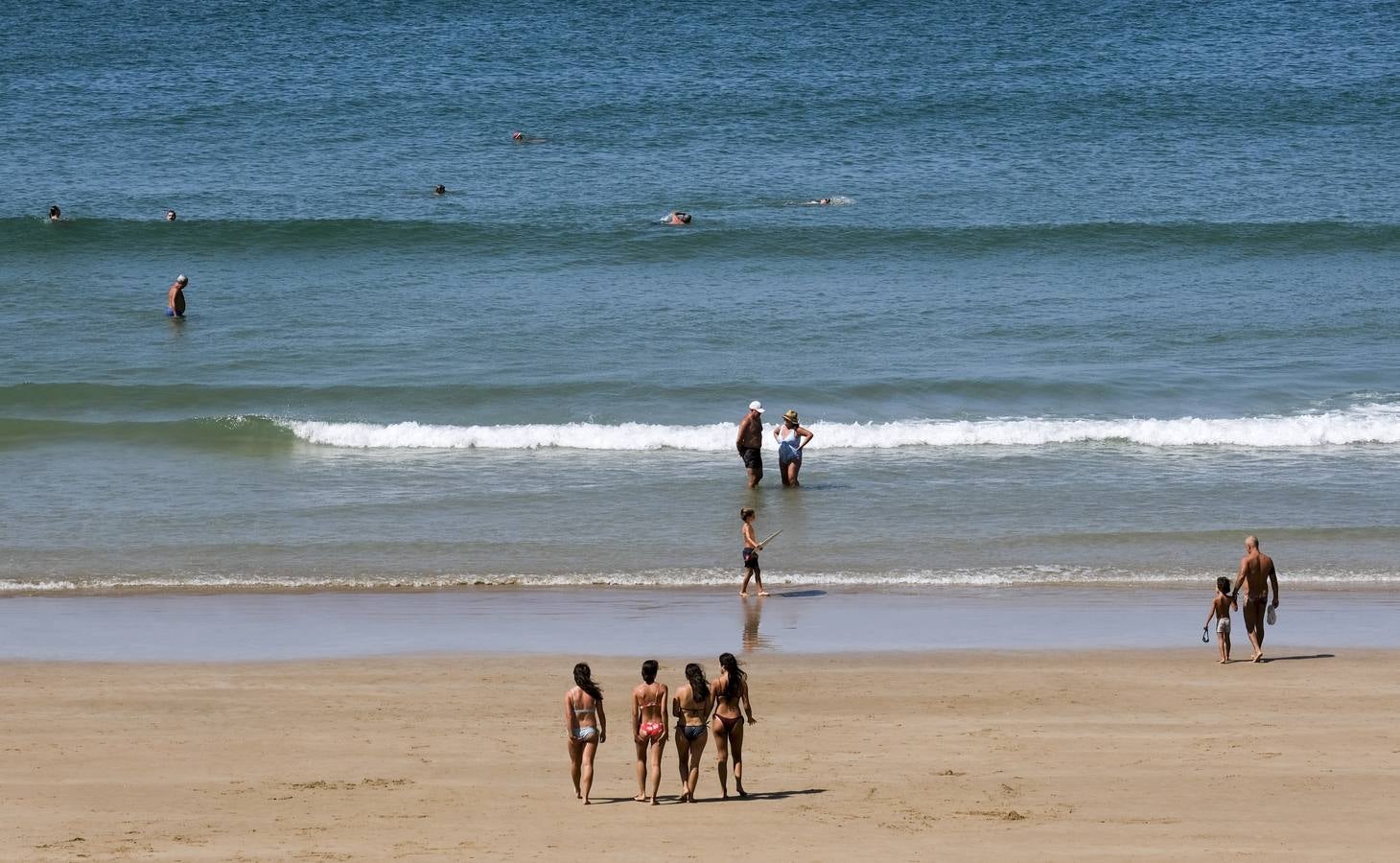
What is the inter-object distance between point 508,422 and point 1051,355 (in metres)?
9.41

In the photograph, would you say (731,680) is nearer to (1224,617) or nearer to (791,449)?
(1224,617)

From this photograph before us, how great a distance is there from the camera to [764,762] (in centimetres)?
1122

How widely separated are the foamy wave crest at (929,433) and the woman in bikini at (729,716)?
11.7 m

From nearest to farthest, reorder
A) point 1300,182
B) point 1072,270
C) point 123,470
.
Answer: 1. point 123,470
2. point 1072,270
3. point 1300,182

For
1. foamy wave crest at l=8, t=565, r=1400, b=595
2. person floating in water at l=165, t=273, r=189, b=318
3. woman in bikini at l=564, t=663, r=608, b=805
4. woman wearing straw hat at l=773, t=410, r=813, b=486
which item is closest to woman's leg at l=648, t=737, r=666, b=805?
woman in bikini at l=564, t=663, r=608, b=805

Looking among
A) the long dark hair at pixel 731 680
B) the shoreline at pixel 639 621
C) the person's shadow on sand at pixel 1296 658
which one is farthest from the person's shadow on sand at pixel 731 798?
the person's shadow on sand at pixel 1296 658

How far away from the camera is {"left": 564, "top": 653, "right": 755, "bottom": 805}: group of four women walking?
10.4 meters

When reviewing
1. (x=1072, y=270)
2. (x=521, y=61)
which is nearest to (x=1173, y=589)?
(x=1072, y=270)

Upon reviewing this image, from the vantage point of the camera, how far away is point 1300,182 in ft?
118

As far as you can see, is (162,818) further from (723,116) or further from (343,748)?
(723,116)

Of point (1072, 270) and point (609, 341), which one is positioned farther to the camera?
point (1072, 270)

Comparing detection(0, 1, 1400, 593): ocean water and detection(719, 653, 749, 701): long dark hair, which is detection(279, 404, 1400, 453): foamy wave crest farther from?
detection(719, 653, 749, 701): long dark hair

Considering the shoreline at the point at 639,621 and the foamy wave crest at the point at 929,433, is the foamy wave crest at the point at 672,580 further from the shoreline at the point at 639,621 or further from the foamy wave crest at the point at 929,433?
the foamy wave crest at the point at 929,433

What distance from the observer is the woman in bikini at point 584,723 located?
1039cm
